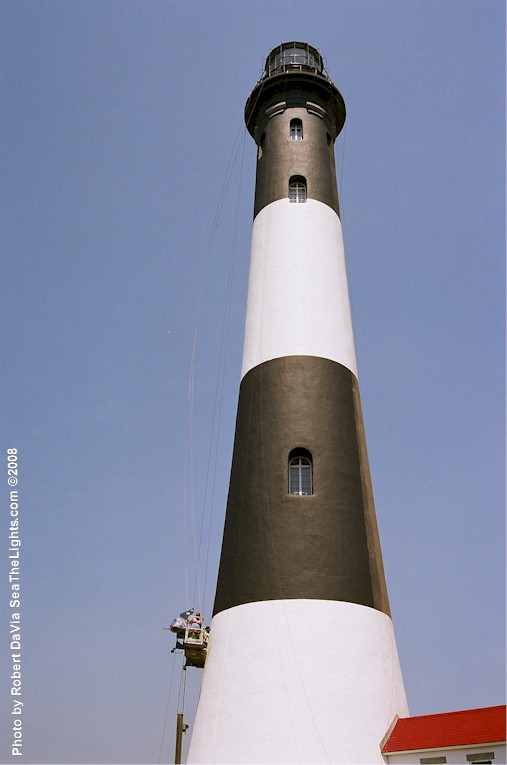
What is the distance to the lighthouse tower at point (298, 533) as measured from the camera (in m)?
13.4

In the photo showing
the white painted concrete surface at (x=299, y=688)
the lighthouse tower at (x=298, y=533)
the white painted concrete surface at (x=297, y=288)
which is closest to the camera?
the white painted concrete surface at (x=299, y=688)

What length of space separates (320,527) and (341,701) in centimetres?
323

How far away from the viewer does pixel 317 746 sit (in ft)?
42.5

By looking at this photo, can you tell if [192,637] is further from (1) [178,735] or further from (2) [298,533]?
(1) [178,735]

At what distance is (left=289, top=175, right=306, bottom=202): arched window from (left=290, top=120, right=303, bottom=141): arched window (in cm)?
142

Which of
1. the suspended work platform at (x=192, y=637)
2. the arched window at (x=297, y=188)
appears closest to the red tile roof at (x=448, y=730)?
the suspended work platform at (x=192, y=637)

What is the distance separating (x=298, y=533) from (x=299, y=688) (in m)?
2.87

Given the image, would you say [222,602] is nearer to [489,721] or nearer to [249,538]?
[249,538]

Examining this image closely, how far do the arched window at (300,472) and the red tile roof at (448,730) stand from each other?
15.6 feet

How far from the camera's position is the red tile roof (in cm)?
1240

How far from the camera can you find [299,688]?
13336 mm

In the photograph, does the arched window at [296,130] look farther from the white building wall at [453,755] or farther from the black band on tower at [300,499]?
the white building wall at [453,755]

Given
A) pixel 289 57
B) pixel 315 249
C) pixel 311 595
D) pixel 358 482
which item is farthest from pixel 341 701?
pixel 289 57

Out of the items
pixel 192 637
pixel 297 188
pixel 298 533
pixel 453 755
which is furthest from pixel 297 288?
pixel 453 755
